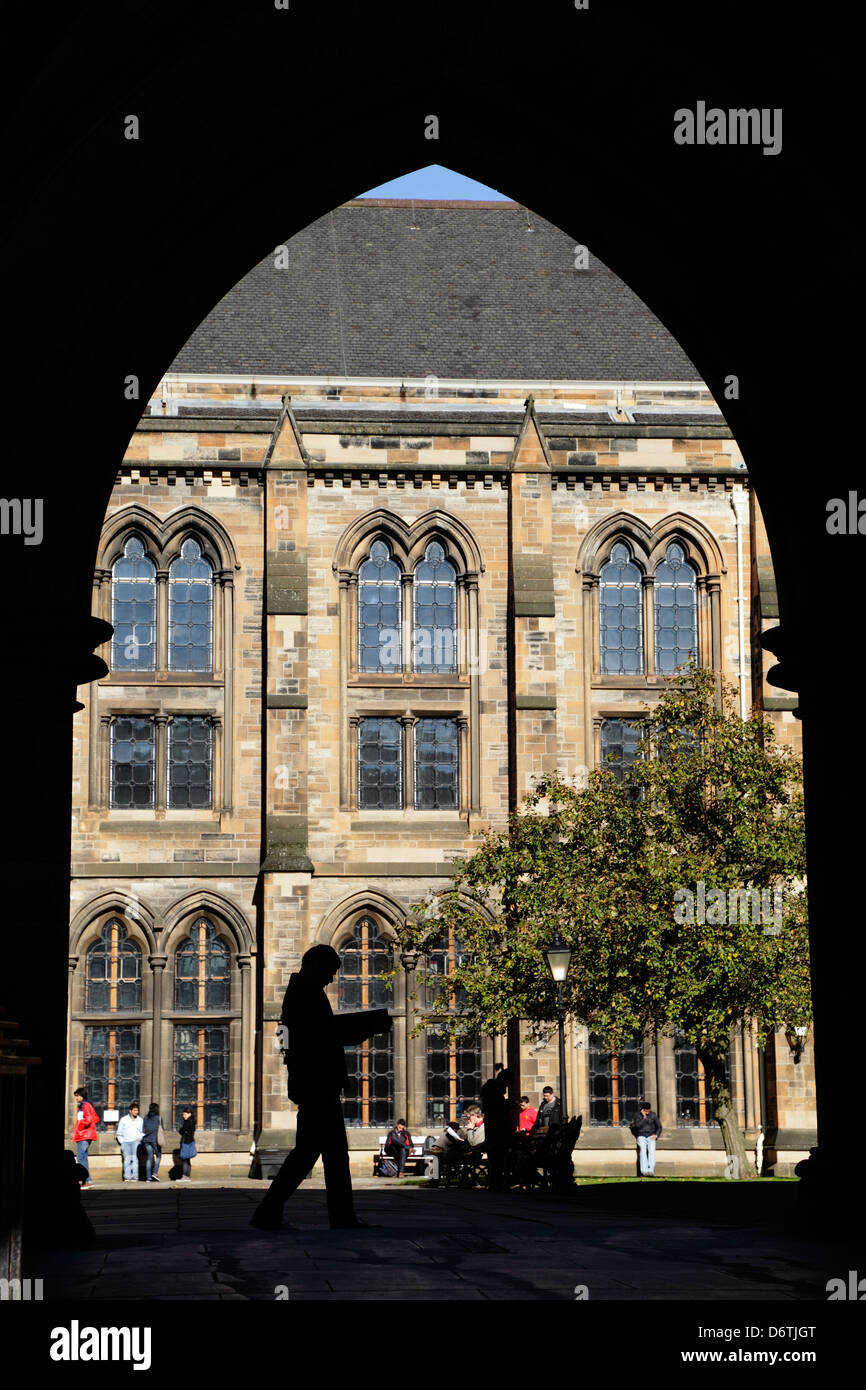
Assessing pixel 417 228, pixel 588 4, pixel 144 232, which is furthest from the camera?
pixel 417 228

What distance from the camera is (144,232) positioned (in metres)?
10.1

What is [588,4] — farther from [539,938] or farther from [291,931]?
[291,931]

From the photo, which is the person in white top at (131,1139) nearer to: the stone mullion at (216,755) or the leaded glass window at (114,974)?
the leaded glass window at (114,974)

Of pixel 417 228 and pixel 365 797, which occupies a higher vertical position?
pixel 417 228

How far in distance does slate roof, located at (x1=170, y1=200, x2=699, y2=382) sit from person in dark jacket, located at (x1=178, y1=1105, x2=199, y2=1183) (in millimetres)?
15551

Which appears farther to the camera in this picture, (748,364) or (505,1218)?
(505,1218)

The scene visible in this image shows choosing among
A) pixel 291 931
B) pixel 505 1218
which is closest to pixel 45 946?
pixel 505 1218

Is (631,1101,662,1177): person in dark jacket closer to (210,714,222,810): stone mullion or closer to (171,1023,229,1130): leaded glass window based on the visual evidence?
(171,1023,229,1130): leaded glass window

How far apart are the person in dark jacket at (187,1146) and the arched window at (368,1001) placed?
110 inches

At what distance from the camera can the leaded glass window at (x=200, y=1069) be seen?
31109 millimetres

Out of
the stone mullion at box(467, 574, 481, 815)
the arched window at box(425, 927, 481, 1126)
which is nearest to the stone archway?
the arched window at box(425, 927, 481, 1126)

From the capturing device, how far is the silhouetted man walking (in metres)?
9.27

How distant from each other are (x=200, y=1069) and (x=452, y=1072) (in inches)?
167

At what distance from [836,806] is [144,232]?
189 inches
